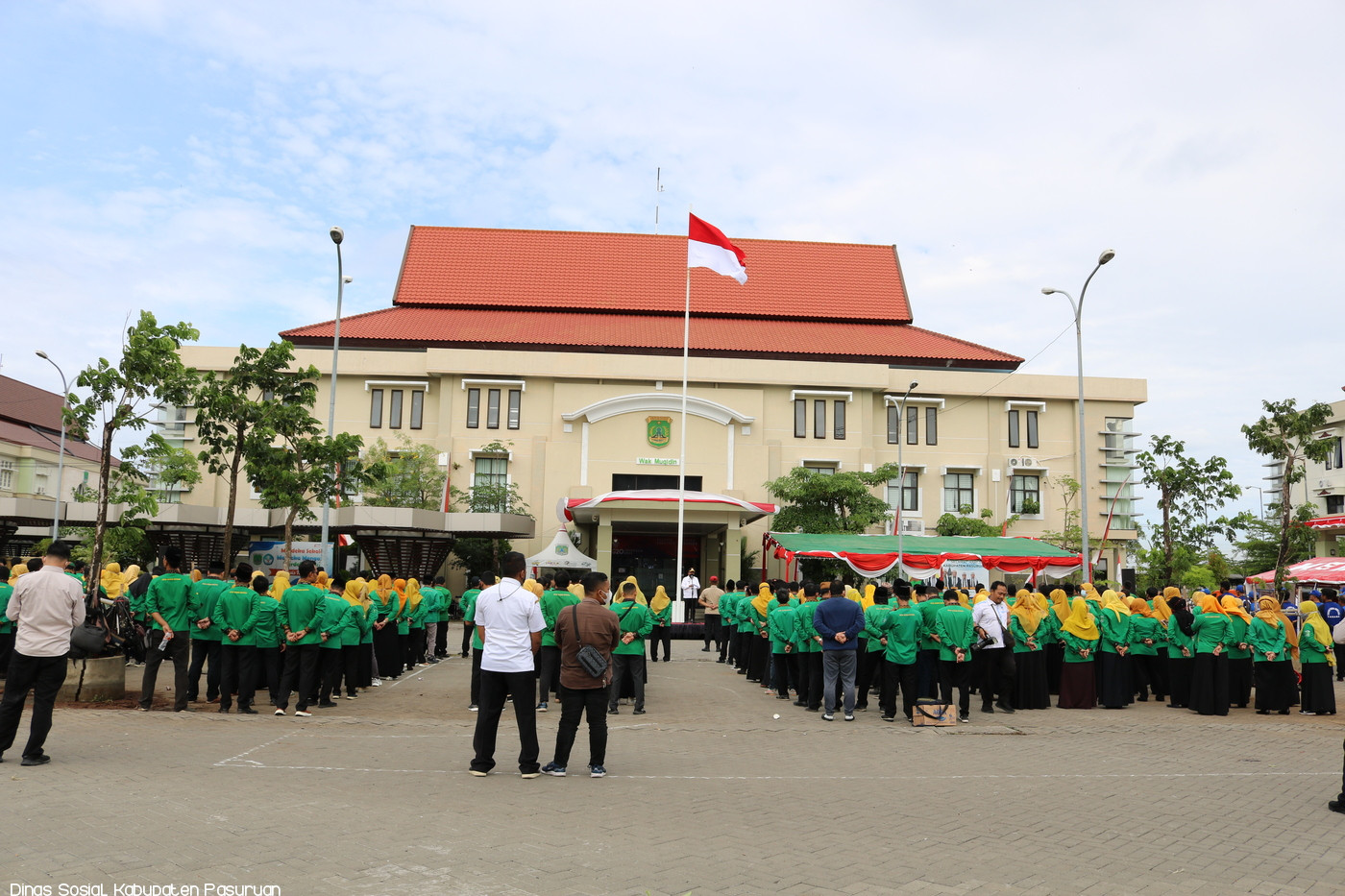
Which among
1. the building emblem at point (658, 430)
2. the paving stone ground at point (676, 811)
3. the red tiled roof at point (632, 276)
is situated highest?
the red tiled roof at point (632, 276)

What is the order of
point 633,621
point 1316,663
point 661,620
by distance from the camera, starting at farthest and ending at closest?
point 661,620 < point 1316,663 < point 633,621

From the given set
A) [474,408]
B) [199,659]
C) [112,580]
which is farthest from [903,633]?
[474,408]

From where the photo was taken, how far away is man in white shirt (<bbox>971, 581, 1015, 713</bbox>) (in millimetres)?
13336

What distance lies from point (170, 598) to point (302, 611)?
1731mm

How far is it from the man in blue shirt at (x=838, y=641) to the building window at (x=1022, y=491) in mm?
33727

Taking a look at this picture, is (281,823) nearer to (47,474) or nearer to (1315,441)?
(1315,441)

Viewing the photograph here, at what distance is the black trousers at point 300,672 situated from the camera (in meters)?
12.0

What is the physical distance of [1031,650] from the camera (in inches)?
568

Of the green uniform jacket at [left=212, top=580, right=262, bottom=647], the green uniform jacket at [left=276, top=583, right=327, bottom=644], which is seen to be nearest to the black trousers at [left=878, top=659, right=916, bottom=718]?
the green uniform jacket at [left=276, top=583, right=327, bottom=644]

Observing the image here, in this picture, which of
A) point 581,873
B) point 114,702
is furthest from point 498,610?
point 114,702

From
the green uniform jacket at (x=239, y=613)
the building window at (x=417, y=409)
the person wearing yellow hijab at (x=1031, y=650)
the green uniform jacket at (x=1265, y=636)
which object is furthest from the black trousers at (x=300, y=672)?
the building window at (x=417, y=409)

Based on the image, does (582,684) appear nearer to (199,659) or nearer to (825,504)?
(199,659)

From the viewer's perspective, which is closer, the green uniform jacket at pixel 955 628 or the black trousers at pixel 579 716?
the black trousers at pixel 579 716

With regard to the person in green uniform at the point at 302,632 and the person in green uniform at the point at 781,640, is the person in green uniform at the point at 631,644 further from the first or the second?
the person in green uniform at the point at 302,632
